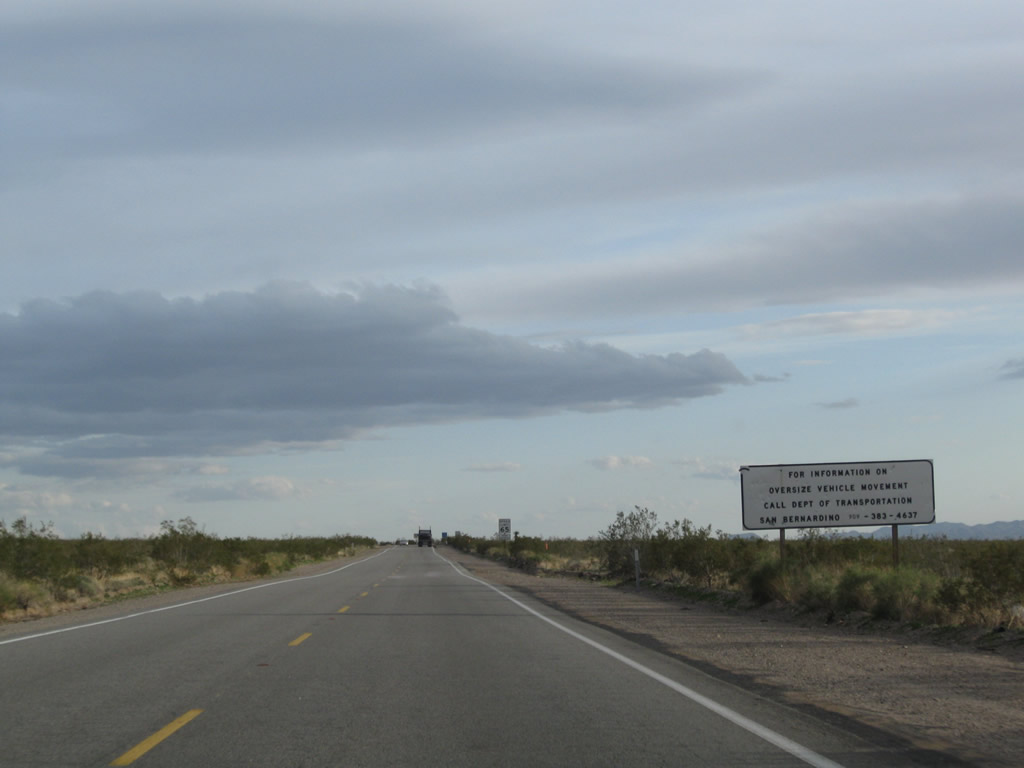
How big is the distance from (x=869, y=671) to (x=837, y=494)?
525 inches

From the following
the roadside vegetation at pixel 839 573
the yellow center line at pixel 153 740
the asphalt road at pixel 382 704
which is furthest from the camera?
the roadside vegetation at pixel 839 573

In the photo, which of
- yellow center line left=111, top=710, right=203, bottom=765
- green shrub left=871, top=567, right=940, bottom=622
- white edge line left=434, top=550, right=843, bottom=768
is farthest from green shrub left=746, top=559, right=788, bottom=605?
yellow center line left=111, top=710, right=203, bottom=765

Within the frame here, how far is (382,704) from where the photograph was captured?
1024 cm

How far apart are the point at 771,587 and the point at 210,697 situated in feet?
51.7

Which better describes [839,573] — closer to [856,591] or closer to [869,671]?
[856,591]

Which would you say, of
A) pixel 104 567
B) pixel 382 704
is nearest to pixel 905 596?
pixel 382 704

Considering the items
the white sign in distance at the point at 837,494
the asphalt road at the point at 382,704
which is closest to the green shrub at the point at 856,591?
the white sign in distance at the point at 837,494

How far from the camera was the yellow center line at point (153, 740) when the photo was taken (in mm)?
7746

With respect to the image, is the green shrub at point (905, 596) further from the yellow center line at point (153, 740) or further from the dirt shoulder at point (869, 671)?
the yellow center line at point (153, 740)

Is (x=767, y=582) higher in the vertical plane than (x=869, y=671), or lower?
higher

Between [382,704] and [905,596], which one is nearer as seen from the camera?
[382,704]

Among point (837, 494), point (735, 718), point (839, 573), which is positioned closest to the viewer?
point (735, 718)

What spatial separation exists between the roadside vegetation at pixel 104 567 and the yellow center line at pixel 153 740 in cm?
1759

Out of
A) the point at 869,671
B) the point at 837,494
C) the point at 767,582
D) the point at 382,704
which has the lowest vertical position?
the point at 869,671
